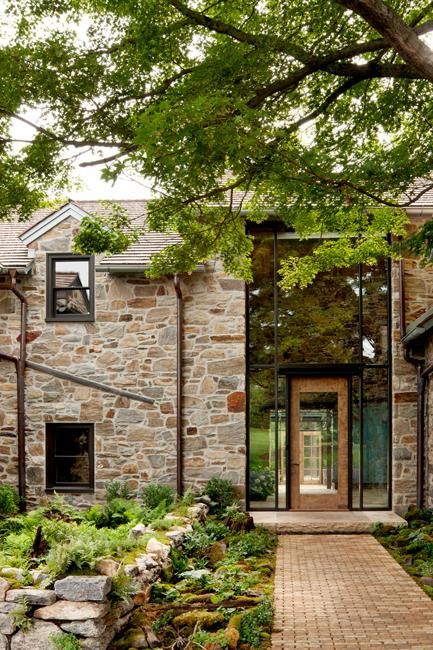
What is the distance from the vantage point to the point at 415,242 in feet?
27.5

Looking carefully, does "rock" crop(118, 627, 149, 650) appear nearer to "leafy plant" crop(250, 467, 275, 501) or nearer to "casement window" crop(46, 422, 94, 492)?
"leafy plant" crop(250, 467, 275, 501)

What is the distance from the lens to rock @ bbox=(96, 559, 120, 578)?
752 cm

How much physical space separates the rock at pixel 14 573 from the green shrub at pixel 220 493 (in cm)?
659

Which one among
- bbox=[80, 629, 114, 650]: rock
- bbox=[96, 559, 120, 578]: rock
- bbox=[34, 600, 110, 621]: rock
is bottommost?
bbox=[80, 629, 114, 650]: rock

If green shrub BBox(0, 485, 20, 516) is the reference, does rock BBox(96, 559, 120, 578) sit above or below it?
above

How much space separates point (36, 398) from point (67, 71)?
845 centimetres

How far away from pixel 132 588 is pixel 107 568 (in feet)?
1.19

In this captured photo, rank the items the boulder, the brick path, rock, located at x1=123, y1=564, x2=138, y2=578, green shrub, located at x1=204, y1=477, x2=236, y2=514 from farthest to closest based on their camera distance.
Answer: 1. green shrub, located at x1=204, y1=477, x2=236, y2=514
2. the boulder
3. rock, located at x1=123, y1=564, x2=138, y2=578
4. the brick path

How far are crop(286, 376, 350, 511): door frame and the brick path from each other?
227 centimetres

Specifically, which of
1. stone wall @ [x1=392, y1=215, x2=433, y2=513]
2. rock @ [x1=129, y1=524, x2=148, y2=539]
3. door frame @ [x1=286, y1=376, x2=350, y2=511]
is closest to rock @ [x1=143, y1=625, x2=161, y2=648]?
rock @ [x1=129, y1=524, x2=148, y2=539]

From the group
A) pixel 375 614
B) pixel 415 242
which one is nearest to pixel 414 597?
pixel 375 614

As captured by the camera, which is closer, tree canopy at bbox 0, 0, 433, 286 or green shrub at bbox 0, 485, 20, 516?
tree canopy at bbox 0, 0, 433, 286

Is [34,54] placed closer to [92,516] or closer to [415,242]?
[415,242]

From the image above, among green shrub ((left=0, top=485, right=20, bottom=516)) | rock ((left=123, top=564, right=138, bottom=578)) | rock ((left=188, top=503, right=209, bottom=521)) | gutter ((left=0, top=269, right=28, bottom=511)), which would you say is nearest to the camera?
rock ((left=123, top=564, right=138, bottom=578))
